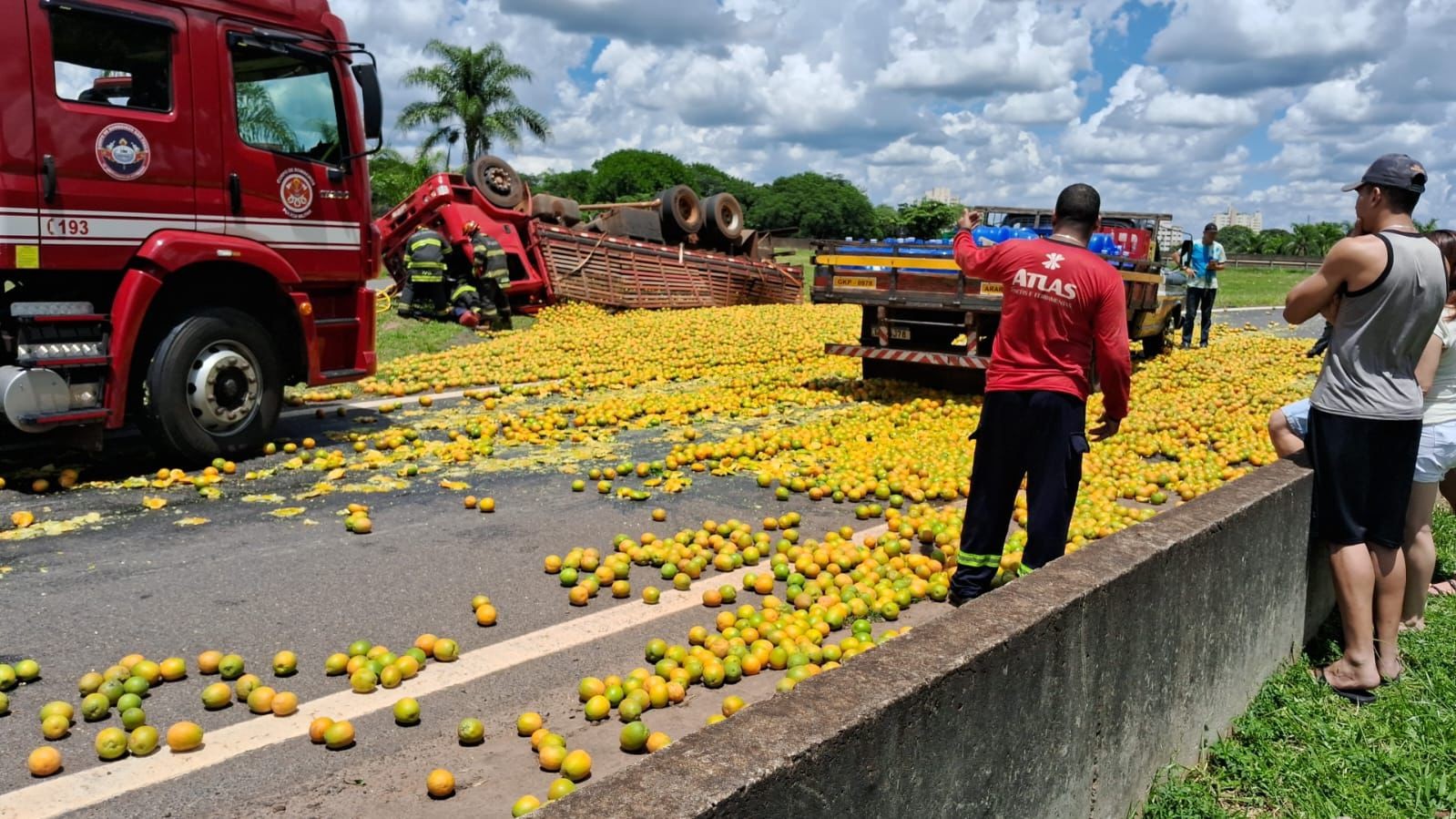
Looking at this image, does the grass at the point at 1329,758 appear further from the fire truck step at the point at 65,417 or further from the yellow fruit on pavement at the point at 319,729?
the fire truck step at the point at 65,417

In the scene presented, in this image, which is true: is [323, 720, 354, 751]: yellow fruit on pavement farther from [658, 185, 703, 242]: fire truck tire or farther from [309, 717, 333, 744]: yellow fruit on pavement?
[658, 185, 703, 242]: fire truck tire

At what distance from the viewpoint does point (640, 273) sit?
20312mm

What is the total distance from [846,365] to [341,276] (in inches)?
295

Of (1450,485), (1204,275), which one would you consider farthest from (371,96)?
(1204,275)

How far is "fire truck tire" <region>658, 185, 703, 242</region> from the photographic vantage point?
904 inches

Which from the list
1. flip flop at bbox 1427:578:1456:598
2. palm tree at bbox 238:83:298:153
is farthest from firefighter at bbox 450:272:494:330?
flip flop at bbox 1427:578:1456:598

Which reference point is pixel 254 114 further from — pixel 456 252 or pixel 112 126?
pixel 456 252

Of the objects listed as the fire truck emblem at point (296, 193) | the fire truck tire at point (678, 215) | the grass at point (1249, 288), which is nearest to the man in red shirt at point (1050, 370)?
the fire truck emblem at point (296, 193)

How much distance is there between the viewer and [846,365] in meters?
14.0

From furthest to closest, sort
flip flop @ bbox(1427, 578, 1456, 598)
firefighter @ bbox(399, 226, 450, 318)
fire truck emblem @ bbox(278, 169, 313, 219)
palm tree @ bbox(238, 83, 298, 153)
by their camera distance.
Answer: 1. firefighter @ bbox(399, 226, 450, 318)
2. fire truck emblem @ bbox(278, 169, 313, 219)
3. palm tree @ bbox(238, 83, 298, 153)
4. flip flop @ bbox(1427, 578, 1456, 598)

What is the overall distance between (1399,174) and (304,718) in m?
5.07

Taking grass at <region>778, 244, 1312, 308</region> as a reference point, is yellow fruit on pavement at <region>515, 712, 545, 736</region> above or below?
below

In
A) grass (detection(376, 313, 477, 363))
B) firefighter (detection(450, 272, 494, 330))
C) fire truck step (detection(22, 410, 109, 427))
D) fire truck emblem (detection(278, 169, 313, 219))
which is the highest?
fire truck emblem (detection(278, 169, 313, 219))

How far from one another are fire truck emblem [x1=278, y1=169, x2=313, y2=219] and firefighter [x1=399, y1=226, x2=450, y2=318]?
873 cm
